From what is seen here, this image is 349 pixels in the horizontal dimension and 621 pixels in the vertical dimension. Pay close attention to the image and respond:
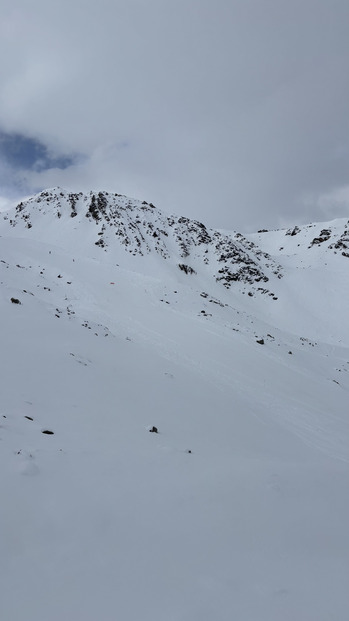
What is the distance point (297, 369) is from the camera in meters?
21.5

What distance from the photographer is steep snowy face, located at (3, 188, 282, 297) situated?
65.5 meters

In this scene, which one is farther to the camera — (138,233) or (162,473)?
(138,233)

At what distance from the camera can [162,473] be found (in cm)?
616

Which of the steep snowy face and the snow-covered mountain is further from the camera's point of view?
the steep snowy face

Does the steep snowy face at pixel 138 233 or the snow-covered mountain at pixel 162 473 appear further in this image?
the steep snowy face at pixel 138 233

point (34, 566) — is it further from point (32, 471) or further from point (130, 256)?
point (130, 256)

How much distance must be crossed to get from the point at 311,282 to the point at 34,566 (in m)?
66.7

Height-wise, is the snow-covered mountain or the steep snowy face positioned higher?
the steep snowy face

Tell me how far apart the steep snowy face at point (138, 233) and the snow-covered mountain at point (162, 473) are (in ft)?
144

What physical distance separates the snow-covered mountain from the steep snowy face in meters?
43.9

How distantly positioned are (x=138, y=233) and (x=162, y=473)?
6903 centimetres

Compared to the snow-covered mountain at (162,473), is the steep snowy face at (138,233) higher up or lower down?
higher up

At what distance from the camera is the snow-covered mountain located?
350 centimetres

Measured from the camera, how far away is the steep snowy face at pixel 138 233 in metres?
65.5
